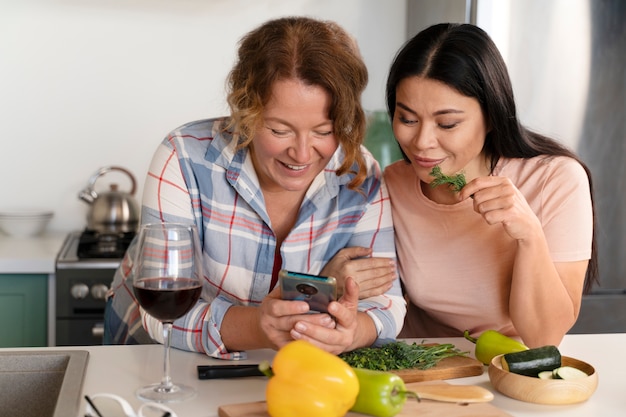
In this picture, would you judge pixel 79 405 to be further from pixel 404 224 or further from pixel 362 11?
pixel 362 11

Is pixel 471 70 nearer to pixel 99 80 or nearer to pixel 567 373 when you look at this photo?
pixel 567 373

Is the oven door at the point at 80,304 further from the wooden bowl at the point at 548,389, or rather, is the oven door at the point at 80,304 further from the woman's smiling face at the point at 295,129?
the wooden bowl at the point at 548,389

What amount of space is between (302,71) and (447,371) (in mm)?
660

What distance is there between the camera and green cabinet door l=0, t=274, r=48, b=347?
2.90 m

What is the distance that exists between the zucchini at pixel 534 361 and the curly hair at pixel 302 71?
596 mm

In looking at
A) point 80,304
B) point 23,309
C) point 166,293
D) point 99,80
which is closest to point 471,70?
point 166,293

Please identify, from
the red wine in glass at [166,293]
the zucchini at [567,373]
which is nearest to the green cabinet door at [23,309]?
the red wine in glass at [166,293]

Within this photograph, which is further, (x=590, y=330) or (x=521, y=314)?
(x=590, y=330)

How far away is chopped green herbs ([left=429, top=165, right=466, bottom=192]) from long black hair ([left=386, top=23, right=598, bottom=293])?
0.18 metres

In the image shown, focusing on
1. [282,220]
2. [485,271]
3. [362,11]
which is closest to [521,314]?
[485,271]

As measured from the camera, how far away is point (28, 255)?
Answer: 293 cm

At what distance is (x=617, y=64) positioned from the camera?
3.14 m

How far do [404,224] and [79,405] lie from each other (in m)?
0.96

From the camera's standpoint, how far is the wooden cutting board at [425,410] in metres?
1.26
